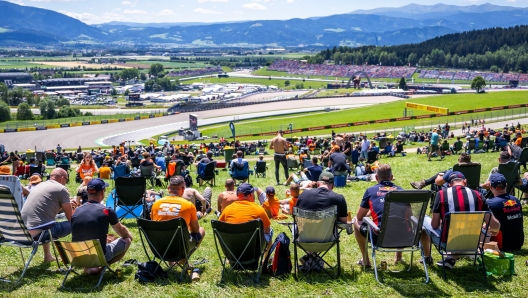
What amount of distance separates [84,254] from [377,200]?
376cm

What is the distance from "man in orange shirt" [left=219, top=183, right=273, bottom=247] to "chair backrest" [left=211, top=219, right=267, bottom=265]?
0.34 meters

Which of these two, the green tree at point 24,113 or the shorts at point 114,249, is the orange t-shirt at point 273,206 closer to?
the shorts at point 114,249

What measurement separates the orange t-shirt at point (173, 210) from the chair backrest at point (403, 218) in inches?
97.3

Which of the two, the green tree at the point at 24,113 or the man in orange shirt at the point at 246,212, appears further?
the green tree at the point at 24,113

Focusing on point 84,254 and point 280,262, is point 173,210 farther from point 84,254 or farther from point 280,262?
point 280,262

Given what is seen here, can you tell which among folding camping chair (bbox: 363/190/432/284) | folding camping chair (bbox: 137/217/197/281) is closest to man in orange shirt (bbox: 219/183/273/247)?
folding camping chair (bbox: 137/217/197/281)

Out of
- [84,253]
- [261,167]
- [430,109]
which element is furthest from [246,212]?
[430,109]

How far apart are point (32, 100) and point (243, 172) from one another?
120 m

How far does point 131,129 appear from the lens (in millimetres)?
69438

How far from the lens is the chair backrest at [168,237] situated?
21.9 feet

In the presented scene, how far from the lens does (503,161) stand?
10.5 m

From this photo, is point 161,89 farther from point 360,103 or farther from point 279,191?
point 279,191

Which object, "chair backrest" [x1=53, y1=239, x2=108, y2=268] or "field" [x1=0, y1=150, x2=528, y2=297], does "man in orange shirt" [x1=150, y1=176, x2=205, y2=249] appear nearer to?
"field" [x1=0, y1=150, x2=528, y2=297]

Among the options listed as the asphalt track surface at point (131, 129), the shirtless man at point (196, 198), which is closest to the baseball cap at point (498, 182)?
the shirtless man at point (196, 198)
